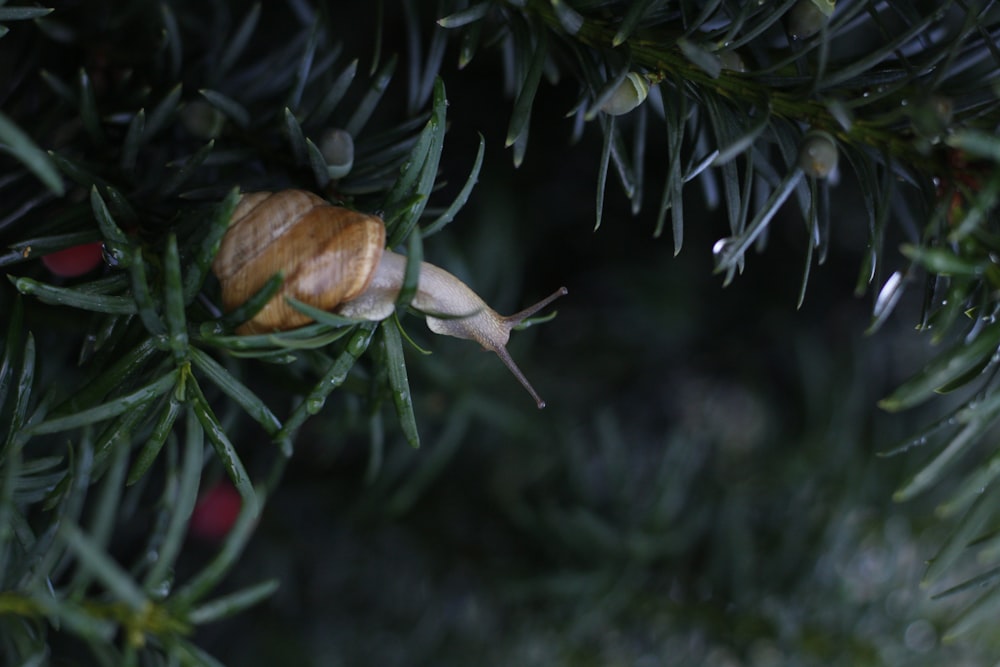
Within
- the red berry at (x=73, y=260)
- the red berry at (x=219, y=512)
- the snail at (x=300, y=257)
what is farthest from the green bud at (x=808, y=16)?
the red berry at (x=219, y=512)

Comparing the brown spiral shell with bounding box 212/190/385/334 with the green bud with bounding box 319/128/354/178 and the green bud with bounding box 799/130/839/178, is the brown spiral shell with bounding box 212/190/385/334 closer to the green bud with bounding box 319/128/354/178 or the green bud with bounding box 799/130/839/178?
the green bud with bounding box 319/128/354/178

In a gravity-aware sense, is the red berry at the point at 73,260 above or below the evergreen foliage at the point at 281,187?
below

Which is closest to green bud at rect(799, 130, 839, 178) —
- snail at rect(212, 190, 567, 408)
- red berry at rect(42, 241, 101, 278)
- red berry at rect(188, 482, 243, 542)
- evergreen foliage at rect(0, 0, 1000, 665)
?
evergreen foliage at rect(0, 0, 1000, 665)

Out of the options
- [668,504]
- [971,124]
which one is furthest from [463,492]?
[971,124]

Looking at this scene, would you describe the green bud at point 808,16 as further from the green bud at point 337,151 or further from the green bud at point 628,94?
the green bud at point 337,151

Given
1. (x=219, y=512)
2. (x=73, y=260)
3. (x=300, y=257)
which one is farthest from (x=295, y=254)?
(x=219, y=512)

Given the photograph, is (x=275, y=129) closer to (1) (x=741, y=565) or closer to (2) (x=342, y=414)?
(2) (x=342, y=414)
